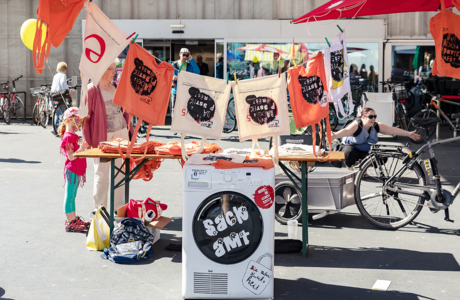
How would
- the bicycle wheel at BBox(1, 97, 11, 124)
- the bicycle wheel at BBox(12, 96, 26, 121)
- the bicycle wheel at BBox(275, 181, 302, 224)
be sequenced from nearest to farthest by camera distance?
the bicycle wheel at BBox(275, 181, 302, 224) < the bicycle wheel at BBox(1, 97, 11, 124) < the bicycle wheel at BBox(12, 96, 26, 121)

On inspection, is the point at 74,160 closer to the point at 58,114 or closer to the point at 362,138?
the point at 362,138

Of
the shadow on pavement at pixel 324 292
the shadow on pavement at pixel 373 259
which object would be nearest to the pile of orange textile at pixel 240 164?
the shadow on pavement at pixel 324 292

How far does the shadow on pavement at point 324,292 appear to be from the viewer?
188 inches

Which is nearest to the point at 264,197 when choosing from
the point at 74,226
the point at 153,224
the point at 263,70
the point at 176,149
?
the point at 176,149

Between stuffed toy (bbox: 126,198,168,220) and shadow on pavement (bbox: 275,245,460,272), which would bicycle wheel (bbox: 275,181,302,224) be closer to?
shadow on pavement (bbox: 275,245,460,272)

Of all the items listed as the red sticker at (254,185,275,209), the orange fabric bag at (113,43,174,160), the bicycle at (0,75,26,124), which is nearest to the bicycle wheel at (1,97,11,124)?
the bicycle at (0,75,26,124)

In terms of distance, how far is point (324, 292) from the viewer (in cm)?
487

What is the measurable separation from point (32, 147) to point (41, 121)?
13.5ft

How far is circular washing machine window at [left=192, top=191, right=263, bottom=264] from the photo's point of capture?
184 inches

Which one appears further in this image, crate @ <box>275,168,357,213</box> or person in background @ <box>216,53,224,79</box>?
person in background @ <box>216,53,224,79</box>

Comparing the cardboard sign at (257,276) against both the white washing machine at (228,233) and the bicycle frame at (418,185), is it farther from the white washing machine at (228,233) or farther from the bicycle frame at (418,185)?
the bicycle frame at (418,185)

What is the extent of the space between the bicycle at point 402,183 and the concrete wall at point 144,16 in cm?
1199

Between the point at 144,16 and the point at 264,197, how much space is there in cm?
1505

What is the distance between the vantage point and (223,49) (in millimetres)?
18094
